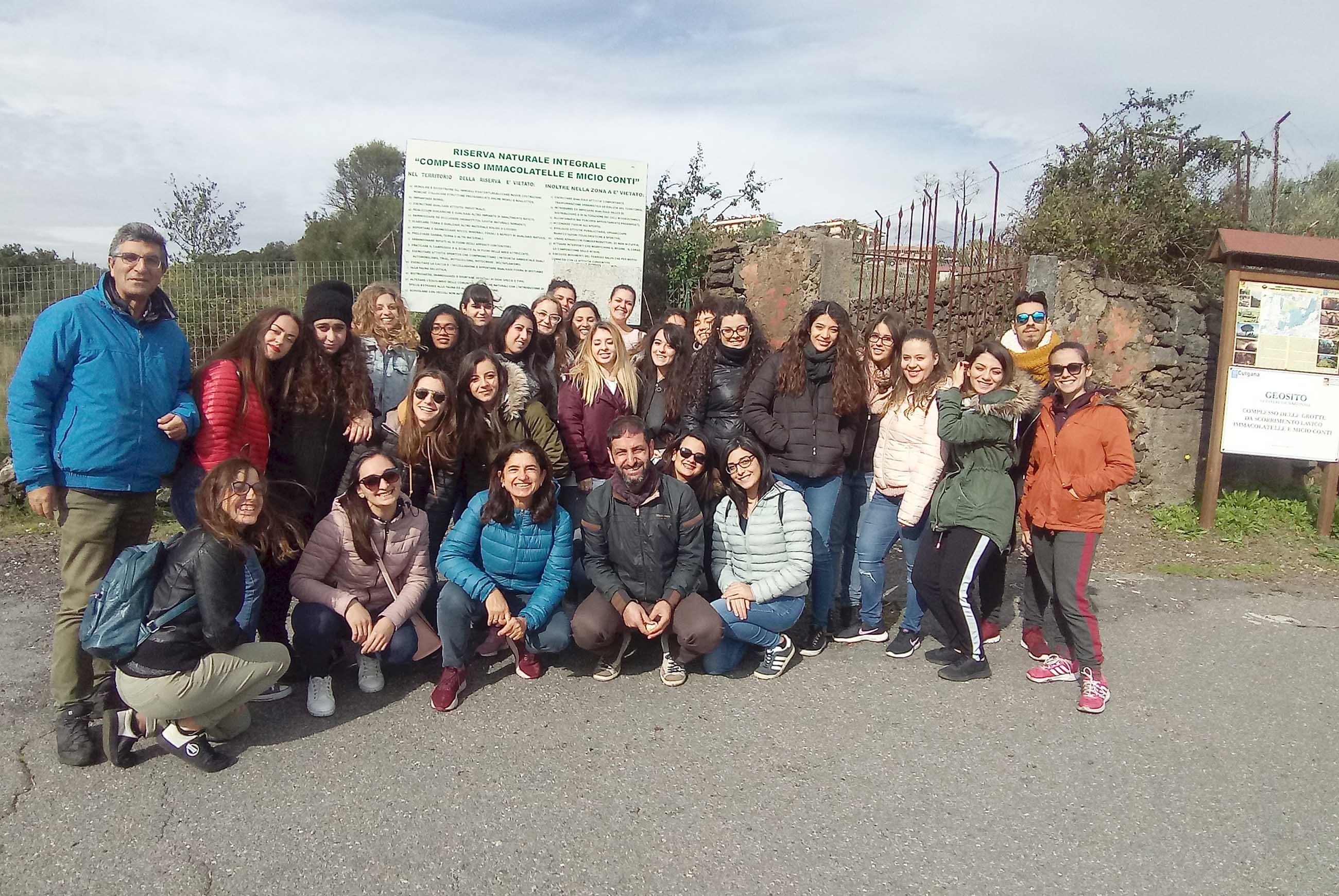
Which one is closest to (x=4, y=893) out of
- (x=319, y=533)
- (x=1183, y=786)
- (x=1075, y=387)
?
(x=319, y=533)

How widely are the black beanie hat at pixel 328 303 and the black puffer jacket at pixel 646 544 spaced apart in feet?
4.69

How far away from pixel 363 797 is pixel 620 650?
1387 mm

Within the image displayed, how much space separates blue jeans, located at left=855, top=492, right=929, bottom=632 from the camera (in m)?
4.43

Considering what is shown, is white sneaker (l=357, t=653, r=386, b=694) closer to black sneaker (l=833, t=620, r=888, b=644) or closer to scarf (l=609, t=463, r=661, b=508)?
scarf (l=609, t=463, r=661, b=508)

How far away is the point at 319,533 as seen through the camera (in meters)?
3.74

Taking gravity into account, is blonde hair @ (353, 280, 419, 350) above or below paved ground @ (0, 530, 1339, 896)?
above

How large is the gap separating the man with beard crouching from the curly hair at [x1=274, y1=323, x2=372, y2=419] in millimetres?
1177

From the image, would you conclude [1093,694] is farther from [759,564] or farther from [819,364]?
[819,364]

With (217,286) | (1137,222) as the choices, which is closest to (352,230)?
(217,286)

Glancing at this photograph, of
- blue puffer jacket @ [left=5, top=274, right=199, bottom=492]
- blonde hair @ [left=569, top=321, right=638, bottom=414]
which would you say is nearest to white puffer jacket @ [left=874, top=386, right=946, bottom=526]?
blonde hair @ [left=569, top=321, right=638, bottom=414]

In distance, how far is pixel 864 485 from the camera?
4707mm

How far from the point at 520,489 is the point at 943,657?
2176mm

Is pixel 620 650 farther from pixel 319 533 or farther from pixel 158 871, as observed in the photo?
pixel 158 871

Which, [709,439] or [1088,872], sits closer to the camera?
[1088,872]
